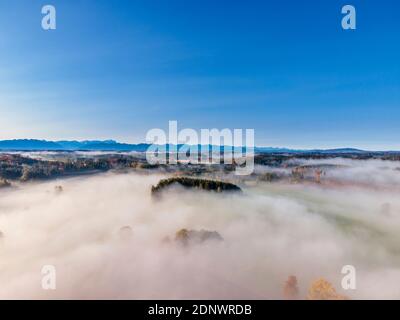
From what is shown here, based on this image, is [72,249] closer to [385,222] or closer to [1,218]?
[1,218]

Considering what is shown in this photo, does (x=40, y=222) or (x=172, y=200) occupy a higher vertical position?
(x=172, y=200)

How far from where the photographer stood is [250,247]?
119125 mm

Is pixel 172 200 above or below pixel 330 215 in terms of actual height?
above

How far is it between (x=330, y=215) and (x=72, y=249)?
14983 cm

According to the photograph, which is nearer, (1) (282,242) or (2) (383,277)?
(2) (383,277)

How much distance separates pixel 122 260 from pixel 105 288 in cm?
2449

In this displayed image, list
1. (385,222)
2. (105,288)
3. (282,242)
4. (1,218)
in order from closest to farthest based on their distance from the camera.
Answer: (105,288) < (282,242) < (1,218) < (385,222)

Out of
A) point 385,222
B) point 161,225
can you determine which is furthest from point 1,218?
point 385,222

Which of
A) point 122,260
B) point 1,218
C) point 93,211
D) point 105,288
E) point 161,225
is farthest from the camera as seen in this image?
point 93,211

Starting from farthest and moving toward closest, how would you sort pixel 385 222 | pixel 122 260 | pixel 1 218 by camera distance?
pixel 385 222 < pixel 1 218 < pixel 122 260

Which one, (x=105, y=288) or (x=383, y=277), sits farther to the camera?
(x=383, y=277)

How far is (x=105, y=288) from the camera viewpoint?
77312mm

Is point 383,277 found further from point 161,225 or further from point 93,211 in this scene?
point 93,211

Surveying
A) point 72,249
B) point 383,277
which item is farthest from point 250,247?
point 72,249
